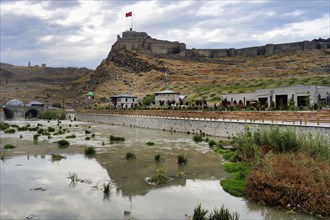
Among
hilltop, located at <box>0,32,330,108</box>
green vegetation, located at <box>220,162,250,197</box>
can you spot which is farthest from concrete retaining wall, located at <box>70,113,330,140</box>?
hilltop, located at <box>0,32,330,108</box>

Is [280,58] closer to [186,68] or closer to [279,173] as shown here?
[186,68]

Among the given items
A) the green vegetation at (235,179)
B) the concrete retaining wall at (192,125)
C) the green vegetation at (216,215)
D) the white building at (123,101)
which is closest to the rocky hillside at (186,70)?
the white building at (123,101)

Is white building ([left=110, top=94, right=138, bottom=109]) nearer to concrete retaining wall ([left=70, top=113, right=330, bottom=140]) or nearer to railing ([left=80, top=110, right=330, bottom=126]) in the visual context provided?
concrete retaining wall ([left=70, top=113, right=330, bottom=140])

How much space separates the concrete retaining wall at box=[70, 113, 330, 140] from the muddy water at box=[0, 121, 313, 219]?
5265 mm

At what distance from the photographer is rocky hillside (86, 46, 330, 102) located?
88.8 metres

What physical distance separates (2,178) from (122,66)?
302 ft

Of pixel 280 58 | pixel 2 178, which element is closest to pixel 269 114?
pixel 2 178

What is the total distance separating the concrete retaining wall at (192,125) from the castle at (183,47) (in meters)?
56.5

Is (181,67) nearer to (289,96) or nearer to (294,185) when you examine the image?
(289,96)

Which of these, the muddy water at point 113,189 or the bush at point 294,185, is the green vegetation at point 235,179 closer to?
the muddy water at point 113,189

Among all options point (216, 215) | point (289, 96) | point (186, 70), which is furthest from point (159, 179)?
point (186, 70)

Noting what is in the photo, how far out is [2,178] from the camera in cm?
1535

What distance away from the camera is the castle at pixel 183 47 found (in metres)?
112

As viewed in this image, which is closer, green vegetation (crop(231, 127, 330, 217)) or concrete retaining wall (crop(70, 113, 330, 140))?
green vegetation (crop(231, 127, 330, 217))
